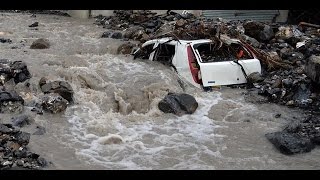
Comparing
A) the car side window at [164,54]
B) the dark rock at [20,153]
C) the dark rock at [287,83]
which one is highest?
the car side window at [164,54]

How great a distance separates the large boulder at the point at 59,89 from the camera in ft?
22.6

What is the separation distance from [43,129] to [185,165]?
2271 mm

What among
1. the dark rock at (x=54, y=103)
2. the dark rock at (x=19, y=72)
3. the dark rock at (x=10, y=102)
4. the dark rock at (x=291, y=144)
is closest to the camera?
the dark rock at (x=291, y=144)

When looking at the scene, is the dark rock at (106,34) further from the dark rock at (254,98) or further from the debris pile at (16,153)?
the debris pile at (16,153)

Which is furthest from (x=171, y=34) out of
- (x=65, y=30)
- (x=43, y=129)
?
(x=65, y=30)

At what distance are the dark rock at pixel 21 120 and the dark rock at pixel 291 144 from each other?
369cm

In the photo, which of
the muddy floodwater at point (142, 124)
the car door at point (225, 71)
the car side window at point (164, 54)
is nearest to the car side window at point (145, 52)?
the muddy floodwater at point (142, 124)

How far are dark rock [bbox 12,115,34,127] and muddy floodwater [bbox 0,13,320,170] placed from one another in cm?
9

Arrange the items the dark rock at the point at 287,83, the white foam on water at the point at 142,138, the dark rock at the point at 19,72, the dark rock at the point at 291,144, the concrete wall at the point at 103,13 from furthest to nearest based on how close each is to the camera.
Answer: the concrete wall at the point at 103,13
the dark rock at the point at 19,72
the dark rock at the point at 287,83
the dark rock at the point at 291,144
the white foam on water at the point at 142,138

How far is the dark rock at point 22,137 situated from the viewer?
521cm

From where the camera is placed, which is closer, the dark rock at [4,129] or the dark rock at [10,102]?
the dark rock at [4,129]

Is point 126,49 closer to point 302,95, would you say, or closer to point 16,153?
point 302,95

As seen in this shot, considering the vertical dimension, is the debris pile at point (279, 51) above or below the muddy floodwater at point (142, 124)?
above

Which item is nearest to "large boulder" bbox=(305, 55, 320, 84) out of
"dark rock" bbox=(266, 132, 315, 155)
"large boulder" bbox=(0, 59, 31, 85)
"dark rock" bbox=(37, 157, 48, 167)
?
"dark rock" bbox=(266, 132, 315, 155)
